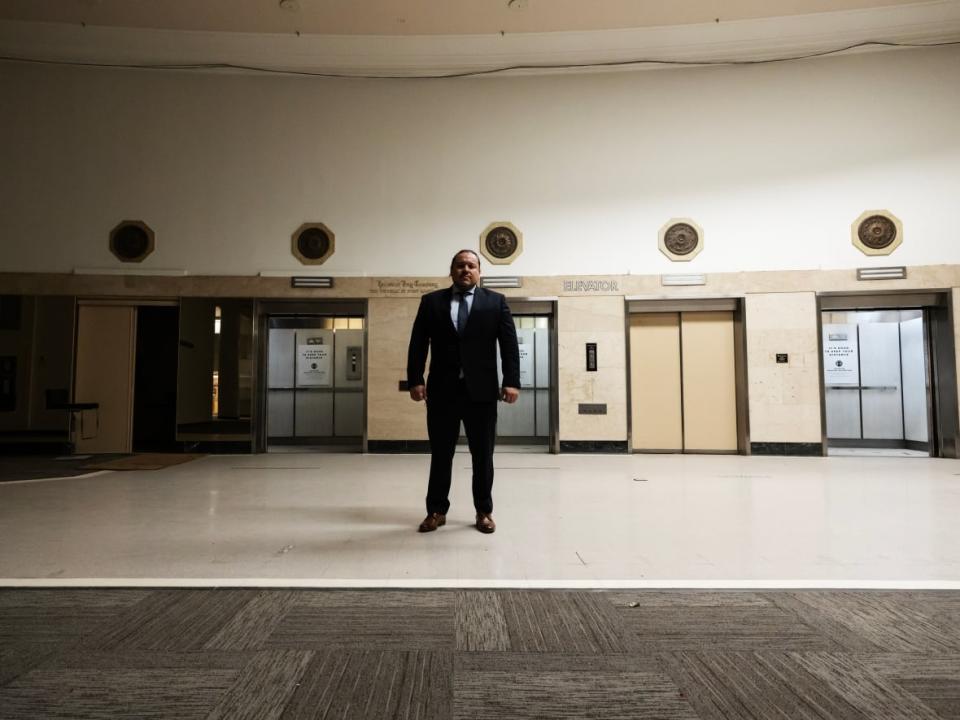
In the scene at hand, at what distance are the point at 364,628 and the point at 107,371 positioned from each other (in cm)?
840

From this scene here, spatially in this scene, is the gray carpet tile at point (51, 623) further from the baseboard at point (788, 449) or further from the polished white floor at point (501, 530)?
the baseboard at point (788, 449)

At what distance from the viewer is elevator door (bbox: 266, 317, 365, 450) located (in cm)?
862

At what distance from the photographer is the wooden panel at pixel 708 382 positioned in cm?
803

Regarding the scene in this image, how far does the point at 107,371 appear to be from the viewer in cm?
820

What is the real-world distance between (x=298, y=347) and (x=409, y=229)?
2683 millimetres

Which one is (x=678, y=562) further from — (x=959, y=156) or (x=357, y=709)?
(x=959, y=156)

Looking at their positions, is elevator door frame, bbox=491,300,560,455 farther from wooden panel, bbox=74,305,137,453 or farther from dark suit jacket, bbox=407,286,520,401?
wooden panel, bbox=74,305,137,453

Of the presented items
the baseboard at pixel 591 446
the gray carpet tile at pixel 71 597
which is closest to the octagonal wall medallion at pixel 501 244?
the baseboard at pixel 591 446

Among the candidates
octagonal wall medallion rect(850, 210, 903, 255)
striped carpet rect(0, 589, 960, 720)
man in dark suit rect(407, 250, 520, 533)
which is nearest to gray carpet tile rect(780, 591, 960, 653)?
striped carpet rect(0, 589, 960, 720)

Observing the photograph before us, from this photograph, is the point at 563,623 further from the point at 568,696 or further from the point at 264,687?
the point at 264,687

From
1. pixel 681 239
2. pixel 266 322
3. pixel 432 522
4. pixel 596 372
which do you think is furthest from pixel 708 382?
pixel 266 322

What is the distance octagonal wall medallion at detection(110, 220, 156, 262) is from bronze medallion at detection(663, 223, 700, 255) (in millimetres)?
7909

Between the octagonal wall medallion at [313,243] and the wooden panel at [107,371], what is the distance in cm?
277

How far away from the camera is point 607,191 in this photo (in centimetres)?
810
